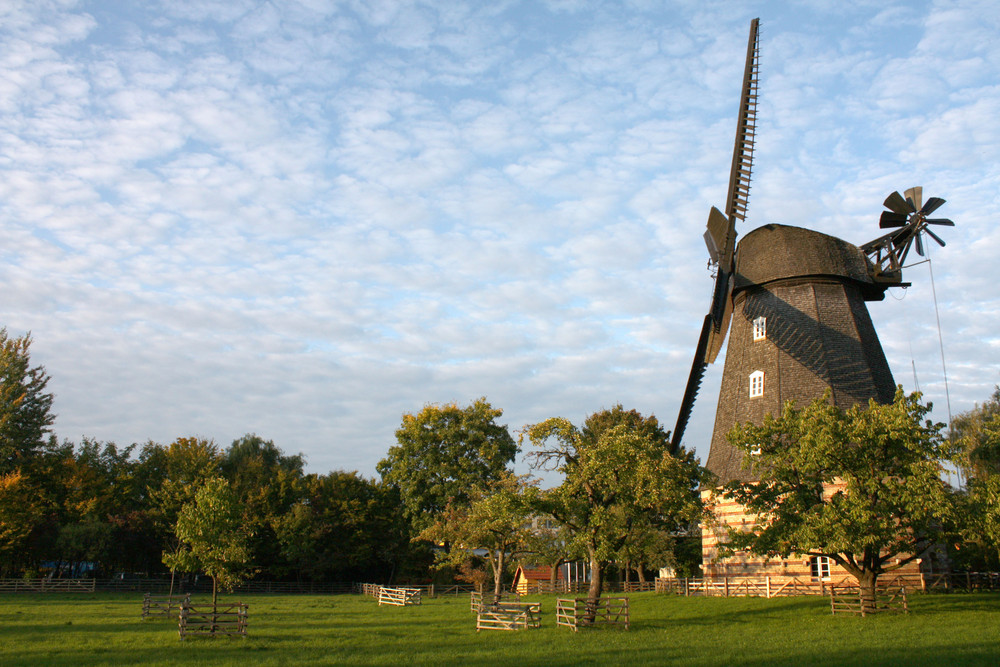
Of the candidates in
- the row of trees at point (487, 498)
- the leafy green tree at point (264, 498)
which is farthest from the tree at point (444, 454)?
the leafy green tree at point (264, 498)

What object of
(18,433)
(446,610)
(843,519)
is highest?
(18,433)

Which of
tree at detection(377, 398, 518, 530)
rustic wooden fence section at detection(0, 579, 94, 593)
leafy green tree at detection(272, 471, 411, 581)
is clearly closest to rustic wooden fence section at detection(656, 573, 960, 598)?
tree at detection(377, 398, 518, 530)

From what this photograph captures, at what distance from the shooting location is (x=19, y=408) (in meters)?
48.6

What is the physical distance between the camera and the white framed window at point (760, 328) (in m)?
33.9

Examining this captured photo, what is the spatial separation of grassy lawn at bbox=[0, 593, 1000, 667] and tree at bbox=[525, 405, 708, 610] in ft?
9.51

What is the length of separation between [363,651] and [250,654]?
286cm

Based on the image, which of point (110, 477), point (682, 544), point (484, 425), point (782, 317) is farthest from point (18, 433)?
point (782, 317)

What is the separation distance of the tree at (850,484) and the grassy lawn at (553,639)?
2562 millimetres

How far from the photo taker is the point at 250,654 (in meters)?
18.4

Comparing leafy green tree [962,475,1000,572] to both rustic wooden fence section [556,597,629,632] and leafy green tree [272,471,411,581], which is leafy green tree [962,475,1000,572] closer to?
rustic wooden fence section [556,597,629,632]

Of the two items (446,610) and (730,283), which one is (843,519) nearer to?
(730,283)

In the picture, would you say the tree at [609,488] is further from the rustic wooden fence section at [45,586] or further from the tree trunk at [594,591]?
the rustic wooden fence section at [45,586]

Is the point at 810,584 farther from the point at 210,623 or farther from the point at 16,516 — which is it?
the point at 16,516

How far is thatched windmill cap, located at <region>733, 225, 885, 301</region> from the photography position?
109 feet
